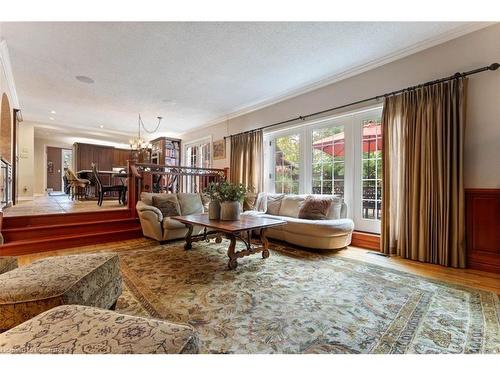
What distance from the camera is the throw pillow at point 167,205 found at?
4152 millimetres

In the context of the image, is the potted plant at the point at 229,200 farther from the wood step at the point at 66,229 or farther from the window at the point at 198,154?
the window at the point at 198,154

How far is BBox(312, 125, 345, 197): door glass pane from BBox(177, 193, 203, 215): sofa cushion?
7.26 ft

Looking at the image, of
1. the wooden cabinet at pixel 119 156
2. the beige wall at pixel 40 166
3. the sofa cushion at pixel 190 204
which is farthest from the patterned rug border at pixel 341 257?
the beige wall at pixel 40 166

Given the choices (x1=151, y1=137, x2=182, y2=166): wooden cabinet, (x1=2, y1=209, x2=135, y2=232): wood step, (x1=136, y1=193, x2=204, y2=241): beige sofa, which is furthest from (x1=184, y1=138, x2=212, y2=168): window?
(x1=136, y1=193, x2=204, y2=241): beige sofa

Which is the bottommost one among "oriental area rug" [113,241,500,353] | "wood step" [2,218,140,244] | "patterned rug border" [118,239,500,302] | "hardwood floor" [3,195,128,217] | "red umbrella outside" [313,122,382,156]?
"oriental area rug" [113,241,500,353]

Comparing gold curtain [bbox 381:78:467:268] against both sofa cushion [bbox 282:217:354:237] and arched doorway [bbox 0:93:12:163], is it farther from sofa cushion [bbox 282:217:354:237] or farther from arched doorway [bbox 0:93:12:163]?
arched doorway [bbox 0:93:12:163]

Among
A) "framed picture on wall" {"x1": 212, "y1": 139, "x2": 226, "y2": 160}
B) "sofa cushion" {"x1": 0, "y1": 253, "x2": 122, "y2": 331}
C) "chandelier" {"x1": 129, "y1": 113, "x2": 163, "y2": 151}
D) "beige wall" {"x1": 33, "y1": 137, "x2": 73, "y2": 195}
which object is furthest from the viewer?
"beige wall" {"x1": 33, "y1": 137, "x2": 73, "y2": 195}

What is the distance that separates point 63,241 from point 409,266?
4.66 m

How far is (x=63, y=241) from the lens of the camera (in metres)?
3.55

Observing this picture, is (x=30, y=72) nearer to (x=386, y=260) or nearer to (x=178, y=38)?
(x=178, y=38)

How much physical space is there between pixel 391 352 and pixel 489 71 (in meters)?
3.07

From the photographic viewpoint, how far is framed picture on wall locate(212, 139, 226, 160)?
636 cm

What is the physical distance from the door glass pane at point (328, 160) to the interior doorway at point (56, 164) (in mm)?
11205
